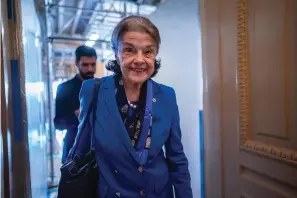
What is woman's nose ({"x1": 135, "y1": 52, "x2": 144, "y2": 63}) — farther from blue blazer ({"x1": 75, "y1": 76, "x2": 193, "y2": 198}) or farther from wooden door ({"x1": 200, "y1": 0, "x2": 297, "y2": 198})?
wooden door ({"x1": 200, "y1": 0, "x2": 297, "y2": 198})

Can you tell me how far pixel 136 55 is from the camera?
871 millimetres

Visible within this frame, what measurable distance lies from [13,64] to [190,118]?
1780 millimetres

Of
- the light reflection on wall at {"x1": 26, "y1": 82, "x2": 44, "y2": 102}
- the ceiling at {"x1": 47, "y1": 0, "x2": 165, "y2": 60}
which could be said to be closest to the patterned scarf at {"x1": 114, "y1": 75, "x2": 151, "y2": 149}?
the light reflection on wall at {"x1": 26, "y1": 82, "x2": 44, "y2": 102}

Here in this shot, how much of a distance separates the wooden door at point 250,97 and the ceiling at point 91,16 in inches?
68.1

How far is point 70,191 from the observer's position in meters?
0.91

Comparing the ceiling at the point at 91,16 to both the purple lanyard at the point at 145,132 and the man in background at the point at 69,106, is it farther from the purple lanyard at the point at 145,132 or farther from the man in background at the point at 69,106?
the purple lanyard at the point at 145,132

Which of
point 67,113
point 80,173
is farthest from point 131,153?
point 67,113

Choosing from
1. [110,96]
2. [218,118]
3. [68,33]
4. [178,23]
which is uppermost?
[68,33]

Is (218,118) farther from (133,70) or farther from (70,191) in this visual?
(70,191)

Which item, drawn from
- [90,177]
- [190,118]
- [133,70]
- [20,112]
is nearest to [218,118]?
[133,70]

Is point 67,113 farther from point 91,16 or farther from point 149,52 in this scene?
point 91,16

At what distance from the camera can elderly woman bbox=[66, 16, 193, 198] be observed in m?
0.86

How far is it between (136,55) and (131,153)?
0.36 m

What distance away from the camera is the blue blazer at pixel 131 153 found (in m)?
0.86
